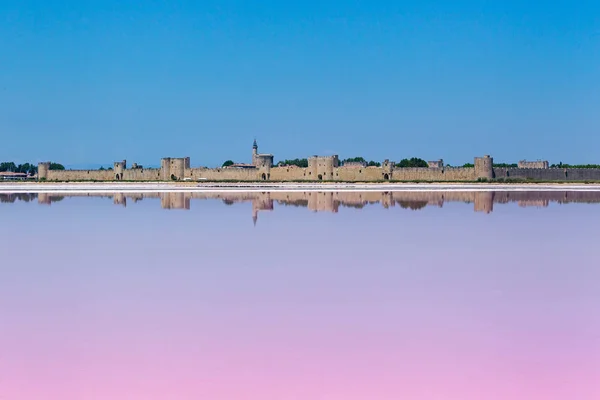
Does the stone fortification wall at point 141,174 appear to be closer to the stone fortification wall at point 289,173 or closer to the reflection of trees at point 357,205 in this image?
the stone fortification wall at point 289,173

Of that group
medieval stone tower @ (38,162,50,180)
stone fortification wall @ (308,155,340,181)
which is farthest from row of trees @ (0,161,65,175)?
stone fortification wall @ (308,155,340,181)

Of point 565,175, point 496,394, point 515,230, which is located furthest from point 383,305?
point 565,175

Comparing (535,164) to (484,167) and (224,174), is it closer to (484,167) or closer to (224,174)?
(484,167)

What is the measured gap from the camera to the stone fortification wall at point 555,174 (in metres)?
43.3

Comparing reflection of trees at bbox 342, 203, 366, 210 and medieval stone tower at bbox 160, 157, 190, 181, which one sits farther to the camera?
medieval stone tower at bbox 160, 157, 190, 181

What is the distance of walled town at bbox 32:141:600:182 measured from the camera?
142 ft

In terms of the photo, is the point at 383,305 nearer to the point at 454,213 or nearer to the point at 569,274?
the point at 569,274

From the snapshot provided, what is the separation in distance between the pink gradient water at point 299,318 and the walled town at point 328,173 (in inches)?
1252

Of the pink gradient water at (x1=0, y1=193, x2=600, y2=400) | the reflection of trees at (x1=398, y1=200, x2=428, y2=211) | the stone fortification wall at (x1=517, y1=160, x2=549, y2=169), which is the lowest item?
the pink gradient water at (x1=0, y1=193, x2=600, y2=400)

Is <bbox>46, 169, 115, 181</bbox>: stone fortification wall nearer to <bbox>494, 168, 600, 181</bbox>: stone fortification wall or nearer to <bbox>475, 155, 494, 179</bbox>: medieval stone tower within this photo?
<bbox>475, 155, 494, 179</bbox>: medieval stone tower

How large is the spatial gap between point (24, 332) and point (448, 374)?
325 cm

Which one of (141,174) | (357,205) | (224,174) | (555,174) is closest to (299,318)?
(357,205)

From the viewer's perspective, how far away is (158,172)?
159ft

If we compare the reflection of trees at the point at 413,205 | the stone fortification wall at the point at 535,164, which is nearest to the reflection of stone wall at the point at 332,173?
the stone fortification wall at the point at 535,164
